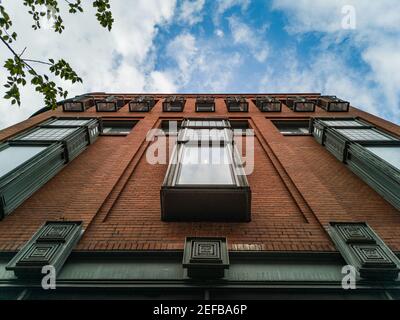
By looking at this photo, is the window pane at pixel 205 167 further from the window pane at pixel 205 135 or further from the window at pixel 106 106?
the window at pixel 106 106

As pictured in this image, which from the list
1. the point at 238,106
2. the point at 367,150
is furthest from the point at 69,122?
the point at 367,150

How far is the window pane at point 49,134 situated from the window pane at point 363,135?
35.4 feet

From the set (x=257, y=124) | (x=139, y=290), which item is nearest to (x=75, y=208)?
(x=139, y=290)

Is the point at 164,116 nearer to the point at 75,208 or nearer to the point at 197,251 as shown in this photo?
the point at 75,208

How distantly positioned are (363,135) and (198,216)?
7.90 m

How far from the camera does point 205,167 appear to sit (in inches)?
271

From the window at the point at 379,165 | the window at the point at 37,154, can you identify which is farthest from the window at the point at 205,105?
the window at the point at 379,165

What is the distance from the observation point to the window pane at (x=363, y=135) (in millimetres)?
9727

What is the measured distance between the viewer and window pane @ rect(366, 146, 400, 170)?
8000 mm

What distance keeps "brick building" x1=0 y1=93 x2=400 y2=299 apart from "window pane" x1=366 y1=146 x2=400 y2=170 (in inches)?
2.5

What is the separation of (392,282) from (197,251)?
3.21 m

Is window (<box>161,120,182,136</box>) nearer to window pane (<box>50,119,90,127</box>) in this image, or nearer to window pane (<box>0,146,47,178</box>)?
window pane (<box>50,119,90,127</box>)

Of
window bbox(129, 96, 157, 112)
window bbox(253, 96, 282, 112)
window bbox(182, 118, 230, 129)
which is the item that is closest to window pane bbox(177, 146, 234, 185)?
window bbox(182, 118, 230, 129)

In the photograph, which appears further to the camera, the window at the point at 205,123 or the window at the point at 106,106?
the window at the point at 106,106
